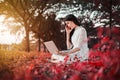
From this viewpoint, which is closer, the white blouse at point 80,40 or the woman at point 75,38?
the woman at point 75,38

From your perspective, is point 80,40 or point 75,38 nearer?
point 80,40

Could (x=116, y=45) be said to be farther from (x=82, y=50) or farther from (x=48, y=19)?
(x=48, y=19)

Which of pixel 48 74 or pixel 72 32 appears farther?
pixel 72 32

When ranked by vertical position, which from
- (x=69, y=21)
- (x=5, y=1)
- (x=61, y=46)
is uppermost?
(x=5, y=1)

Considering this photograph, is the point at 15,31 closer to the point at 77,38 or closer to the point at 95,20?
the point at 95,20

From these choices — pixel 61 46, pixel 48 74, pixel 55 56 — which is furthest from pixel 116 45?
pixel 61 46

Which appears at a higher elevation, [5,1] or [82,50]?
[5,1]

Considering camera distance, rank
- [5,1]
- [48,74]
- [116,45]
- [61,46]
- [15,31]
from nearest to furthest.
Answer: [116,45], [48,74], [5,1], [15,31], [61,46]

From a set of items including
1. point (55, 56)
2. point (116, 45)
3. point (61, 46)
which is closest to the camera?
point (116, 45)

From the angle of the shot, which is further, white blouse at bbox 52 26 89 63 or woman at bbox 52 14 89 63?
white blouse at bbox 52 26 89 63

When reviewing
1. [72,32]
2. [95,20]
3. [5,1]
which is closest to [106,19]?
[95,20]

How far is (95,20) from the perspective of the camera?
26.4 m

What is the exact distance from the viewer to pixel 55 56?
253 inches

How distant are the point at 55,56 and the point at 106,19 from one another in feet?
64.0
